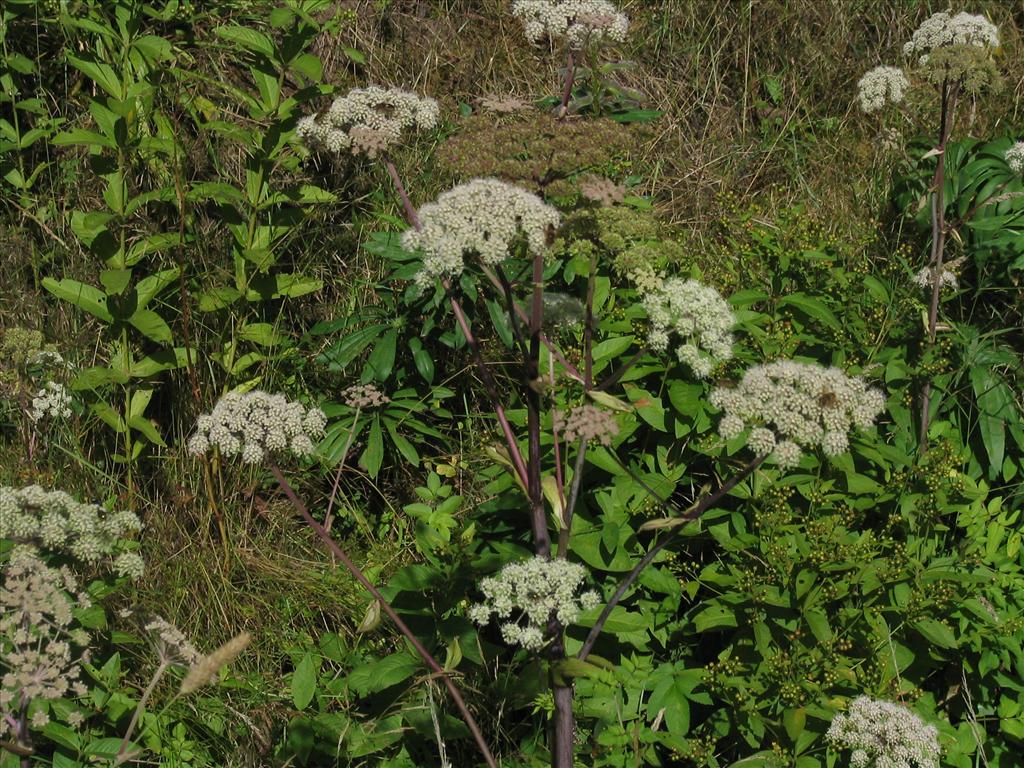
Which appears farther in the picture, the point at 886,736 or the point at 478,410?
the point at 478,410

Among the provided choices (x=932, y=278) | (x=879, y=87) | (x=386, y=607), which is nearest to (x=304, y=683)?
(x=386, y=607)

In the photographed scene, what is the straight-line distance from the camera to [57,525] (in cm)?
276

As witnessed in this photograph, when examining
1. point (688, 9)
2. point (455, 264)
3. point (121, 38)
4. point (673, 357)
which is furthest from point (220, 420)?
point (688, 9)

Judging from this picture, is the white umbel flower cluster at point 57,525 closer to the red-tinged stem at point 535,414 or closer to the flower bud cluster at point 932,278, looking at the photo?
the red-tinged stem at point 535,414

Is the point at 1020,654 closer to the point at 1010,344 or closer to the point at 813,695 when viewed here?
the point at 813,695

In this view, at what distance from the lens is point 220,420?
278cm


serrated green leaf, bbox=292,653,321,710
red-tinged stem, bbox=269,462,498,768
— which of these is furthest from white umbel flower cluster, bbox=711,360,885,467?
serrated green leaf, bbox=292,653,321,710

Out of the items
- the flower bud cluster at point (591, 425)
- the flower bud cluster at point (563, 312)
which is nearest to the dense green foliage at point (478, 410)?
the flower bud cluster at point (563, 312)

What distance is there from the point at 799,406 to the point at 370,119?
1.63 meters

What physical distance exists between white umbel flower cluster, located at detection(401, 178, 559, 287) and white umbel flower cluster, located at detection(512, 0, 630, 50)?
0.75m

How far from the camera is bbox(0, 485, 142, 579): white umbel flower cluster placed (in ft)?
8.85

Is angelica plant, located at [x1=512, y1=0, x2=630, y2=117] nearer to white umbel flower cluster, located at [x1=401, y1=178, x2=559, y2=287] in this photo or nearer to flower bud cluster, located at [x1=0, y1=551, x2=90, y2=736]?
white umbel flower cluster, located at [x1=401, y1=178, x2=559, y2=287]

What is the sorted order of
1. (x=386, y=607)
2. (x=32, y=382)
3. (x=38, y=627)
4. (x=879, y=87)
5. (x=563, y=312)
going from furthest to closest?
(x=879, y=87), (x=32, y=382), (x=563, y=312), (x=386, y=607), (x=38, y=627)

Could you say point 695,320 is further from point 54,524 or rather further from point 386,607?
point 54,524
